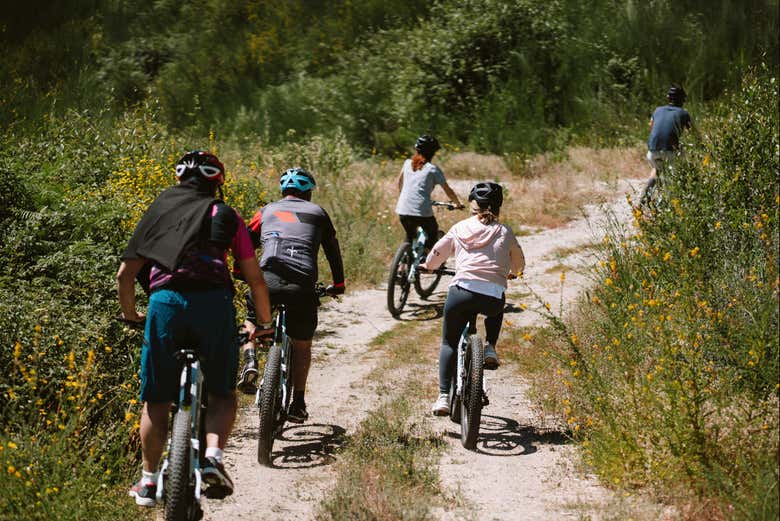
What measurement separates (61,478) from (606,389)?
141 inches

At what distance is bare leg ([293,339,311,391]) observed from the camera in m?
6.58

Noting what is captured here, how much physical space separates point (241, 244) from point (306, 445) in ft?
8.01

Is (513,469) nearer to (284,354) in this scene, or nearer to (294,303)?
(284,354)

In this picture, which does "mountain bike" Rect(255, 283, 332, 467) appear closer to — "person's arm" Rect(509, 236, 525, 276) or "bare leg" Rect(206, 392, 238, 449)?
"bare leg" Rect(206, 392, 238, 449)

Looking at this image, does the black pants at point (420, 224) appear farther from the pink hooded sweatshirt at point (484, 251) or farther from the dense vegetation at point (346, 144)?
the pink hooded sweatshirt at point (484, 251)

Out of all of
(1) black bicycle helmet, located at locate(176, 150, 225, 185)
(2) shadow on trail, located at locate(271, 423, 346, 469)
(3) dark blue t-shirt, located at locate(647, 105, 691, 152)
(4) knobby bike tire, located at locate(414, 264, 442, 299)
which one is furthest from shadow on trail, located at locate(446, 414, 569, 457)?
(3) dark blue t-shirt, located at locate(647, 105, 691, 152)

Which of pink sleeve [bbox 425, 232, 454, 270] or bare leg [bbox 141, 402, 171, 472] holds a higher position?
pink sleeve [bbox 425, 232, 454, 270]

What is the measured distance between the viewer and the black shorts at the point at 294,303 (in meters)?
6.26

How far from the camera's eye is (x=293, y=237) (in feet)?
20.6

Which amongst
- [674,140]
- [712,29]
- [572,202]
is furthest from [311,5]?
[674,140]

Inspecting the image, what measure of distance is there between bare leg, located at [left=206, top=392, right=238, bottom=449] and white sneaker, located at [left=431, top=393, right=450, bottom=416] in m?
2.18

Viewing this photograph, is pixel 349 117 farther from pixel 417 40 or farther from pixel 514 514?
pixel 514 514

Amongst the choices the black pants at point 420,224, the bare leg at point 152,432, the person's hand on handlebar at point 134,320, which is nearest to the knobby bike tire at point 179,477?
the bare leg at point 152,432

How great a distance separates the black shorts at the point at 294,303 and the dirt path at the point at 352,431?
3.03ft
